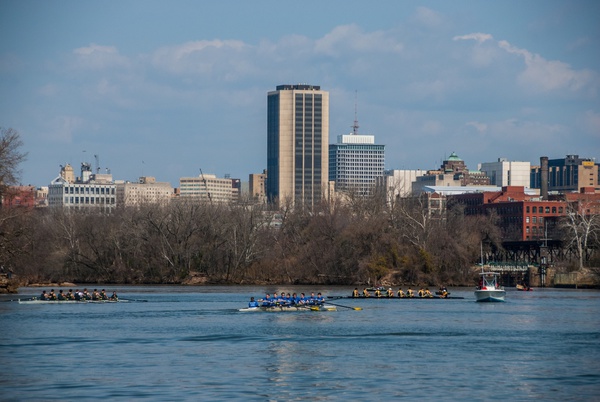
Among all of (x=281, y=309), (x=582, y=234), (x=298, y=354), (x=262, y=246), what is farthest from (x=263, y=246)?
(x=298, y=354)

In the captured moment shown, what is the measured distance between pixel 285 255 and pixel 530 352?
258ft

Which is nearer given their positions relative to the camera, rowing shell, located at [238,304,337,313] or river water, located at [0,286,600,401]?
river water, located at [0,286,600,401]

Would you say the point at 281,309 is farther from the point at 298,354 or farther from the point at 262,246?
the point at 262,246

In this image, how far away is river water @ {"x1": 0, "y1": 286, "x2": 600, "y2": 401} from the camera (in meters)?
42.8

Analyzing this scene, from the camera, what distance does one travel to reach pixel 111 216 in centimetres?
14962

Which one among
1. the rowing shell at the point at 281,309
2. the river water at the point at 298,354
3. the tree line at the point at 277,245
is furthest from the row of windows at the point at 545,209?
the rowing shell at the point at 281,309

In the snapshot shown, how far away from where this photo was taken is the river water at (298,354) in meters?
42.8

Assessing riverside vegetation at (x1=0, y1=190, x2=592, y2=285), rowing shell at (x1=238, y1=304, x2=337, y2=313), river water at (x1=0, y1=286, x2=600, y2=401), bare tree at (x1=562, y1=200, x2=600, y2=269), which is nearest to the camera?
river water at (x1=0, y1=286, x2=600, y2=401)

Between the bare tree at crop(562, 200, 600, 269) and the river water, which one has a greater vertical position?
the bare tree at crop(562, 200, 600, 269)

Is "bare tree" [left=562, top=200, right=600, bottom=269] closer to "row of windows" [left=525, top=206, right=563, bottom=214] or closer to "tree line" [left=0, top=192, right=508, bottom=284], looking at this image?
"tree line" [left=0, top=192, right=508, bottom=284]

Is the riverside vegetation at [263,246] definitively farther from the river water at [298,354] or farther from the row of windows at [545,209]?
the row of windows at [545,209]

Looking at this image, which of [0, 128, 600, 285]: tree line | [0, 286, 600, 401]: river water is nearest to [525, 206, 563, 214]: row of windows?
[0, 128, 600, 285]: tree line

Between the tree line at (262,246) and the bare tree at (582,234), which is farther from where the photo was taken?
the bare tree at (582,234)

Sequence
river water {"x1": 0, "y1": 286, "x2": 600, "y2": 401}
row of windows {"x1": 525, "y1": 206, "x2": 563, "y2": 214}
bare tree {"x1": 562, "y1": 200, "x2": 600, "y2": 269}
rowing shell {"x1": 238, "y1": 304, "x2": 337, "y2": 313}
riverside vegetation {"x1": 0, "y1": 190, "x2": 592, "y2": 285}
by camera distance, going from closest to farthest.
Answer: river water {"x1": 0, "y1": 286, "x2": 600, "y2": 401} < rowing shell {"x1": 238, "y1": 304, "x2": 337, "y2": 313} < riverside vegetation {"x1": 0, "y1": 190, "x2": 592, "y2": 285} < bare tree {"x1": 562, "y1": 200, "x2": 600, "y2": 269} < row of windows {"x1": 525, "y1": 206, "x2": 563, "y2": 214}
